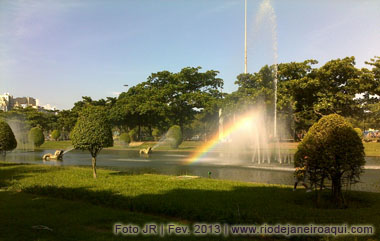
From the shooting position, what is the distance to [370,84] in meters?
35.1

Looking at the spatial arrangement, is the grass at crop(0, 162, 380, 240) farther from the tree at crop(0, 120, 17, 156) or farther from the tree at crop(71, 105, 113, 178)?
the tree at crop(0, 120, 17, 156)

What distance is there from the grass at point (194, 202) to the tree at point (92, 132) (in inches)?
74.8

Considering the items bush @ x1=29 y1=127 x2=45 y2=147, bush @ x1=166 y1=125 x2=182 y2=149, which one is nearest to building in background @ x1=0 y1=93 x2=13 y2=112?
bush @ x1=29 y1=127 x2=45 y2=147

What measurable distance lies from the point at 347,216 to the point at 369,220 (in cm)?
49

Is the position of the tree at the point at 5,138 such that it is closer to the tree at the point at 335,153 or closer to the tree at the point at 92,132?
the tree at the point at 92,132

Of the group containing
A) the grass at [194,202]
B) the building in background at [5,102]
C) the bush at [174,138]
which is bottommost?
the grass at [194,202]

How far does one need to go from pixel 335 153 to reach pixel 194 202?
426 centimetres

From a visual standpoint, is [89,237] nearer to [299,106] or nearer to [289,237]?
[289,237]

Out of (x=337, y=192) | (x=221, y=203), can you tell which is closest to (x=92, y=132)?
(x=221, y=203)

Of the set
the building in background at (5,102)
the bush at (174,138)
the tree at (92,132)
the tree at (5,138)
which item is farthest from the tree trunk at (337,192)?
the building in background at (5,102)

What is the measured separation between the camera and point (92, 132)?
47.1 feet

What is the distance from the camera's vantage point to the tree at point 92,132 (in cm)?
1430

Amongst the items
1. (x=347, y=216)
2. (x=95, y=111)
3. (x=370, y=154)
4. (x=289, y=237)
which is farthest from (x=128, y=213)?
(x=370, y=154)

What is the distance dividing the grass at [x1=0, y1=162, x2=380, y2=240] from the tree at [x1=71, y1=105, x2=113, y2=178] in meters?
1.90
